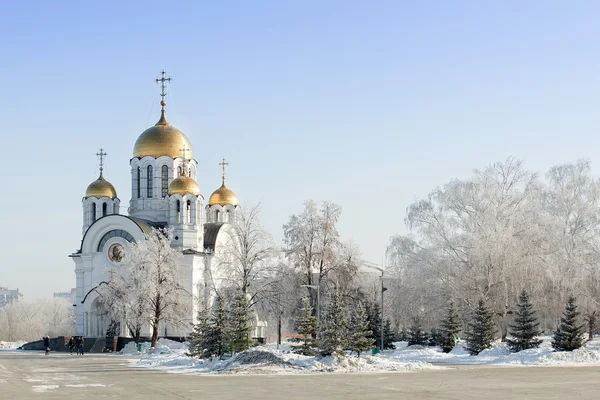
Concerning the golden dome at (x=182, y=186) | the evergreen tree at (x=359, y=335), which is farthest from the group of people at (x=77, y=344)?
the evergreen tree at (x=359, y=335)

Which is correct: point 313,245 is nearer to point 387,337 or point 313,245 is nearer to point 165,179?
point 387,337

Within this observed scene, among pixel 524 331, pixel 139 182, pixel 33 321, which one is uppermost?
pixel 139 182

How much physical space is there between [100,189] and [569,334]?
39.5 meters

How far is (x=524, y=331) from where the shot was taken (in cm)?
3922

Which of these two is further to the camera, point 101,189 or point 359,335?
point 101,189

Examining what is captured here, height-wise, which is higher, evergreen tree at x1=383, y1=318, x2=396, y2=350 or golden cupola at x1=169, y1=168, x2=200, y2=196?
golden cupola at x1=169, y1=168, x2=200, y2=196

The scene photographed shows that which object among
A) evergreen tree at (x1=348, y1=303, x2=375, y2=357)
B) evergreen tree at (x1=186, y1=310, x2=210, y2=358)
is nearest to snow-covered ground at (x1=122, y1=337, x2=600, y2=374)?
evergreen tree at (x1=186, y1=310, x2=210, y2=358)

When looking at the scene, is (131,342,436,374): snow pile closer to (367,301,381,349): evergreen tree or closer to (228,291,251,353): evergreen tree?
(228,291,251,353): evergreen tree

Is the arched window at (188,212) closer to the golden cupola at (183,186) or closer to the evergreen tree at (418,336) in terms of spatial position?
the golden cupola at (183,186)

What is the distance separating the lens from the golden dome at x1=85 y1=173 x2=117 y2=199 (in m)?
65.8

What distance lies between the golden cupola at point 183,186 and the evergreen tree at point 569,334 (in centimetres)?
3154

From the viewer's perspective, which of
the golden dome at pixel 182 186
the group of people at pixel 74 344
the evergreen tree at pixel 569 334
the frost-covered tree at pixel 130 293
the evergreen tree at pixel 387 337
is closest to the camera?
the evergreen tree at pixel 569 334

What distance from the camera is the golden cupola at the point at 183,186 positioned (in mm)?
62281

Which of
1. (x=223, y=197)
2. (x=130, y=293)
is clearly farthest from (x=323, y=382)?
(x=223, y=197)
